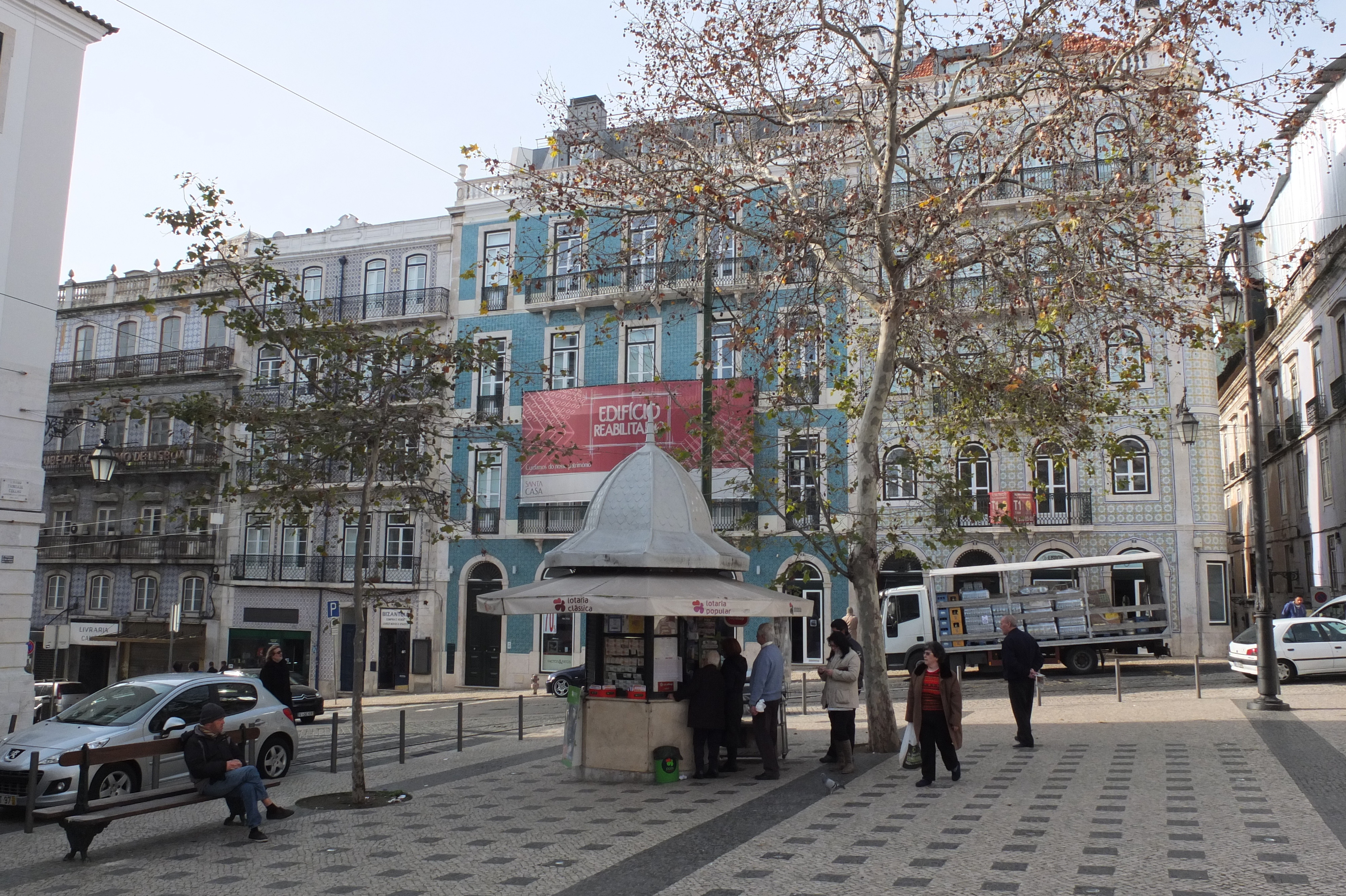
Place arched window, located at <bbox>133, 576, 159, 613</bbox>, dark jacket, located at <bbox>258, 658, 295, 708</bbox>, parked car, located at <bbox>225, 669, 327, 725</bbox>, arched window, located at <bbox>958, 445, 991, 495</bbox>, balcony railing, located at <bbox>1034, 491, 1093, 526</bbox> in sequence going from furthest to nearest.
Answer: arched window, located at <bbox>133, 576, 159, 613</bbox>
arched window, located at <bbox>958, 445, 991, 495</bbox>
balcony railing, located at <bbox>1034, 491, 1093, 526</bbox>
parked car, located at <bbox>225, 669, 327, 725</bbox>
dark jacket, located at <bbox>258, 658, 295, 708</bbox>

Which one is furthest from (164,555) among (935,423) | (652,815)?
(652,815)

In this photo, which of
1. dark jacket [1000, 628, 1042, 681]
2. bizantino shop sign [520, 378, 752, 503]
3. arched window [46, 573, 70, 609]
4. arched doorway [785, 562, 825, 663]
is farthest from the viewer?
arched window [46, 573, 70, 609]

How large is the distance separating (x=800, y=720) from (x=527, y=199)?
10.2 m

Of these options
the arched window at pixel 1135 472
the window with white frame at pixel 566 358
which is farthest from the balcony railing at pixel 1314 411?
the window with white frame at pixel 566 358

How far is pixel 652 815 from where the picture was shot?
10.1 meters

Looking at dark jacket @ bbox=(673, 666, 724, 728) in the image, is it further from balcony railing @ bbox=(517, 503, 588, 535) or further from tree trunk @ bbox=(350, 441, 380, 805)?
balcony railing @ bbox=(517, 503, 588, 535)

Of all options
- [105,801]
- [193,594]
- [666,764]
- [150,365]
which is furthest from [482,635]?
[105,801]

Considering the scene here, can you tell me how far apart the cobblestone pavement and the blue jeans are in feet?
1.02

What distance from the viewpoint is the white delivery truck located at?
2675 centimetres

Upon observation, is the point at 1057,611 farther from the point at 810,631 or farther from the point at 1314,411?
the point at 1314,411

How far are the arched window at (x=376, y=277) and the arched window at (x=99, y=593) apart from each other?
14.1m

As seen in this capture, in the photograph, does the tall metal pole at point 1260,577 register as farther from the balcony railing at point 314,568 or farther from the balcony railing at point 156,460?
the balcony railing at point 156,460

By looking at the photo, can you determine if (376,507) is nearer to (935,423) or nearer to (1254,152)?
(935,423)

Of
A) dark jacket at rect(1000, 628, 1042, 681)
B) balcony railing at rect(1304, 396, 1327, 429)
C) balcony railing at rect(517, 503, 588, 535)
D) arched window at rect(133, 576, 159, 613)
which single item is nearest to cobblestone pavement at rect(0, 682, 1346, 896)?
dark jacket at rect(1000, 628, 1042, 681)
